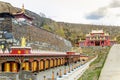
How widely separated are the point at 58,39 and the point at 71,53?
417 inches

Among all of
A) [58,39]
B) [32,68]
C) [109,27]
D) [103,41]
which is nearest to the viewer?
[32,68]

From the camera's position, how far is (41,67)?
34.7 m

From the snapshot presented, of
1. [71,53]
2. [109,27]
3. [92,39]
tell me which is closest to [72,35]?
[92,39]

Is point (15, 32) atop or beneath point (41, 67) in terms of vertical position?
atop

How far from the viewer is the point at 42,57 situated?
114ft

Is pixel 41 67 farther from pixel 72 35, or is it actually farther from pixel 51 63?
pixel 72 35

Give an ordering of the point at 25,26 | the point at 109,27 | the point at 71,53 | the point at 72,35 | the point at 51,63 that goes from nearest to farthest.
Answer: the point at 25,26, the point at 51,63, the point at 71,53, the point at 72,35, the point at 109,27

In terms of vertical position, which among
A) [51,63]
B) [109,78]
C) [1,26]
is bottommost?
[51,63]

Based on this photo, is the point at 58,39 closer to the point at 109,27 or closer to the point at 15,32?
the point at 15,32

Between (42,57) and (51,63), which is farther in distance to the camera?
(51,63)

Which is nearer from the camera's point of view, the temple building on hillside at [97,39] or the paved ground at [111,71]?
the paved ground at [111,71]

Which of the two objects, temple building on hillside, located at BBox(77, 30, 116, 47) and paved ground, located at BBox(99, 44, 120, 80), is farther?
temple building on hillside, located at BBox(77, 30, 116, 47)

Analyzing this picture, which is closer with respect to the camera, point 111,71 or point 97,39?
point 111,71

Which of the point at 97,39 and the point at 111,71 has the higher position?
the point at 97,39
